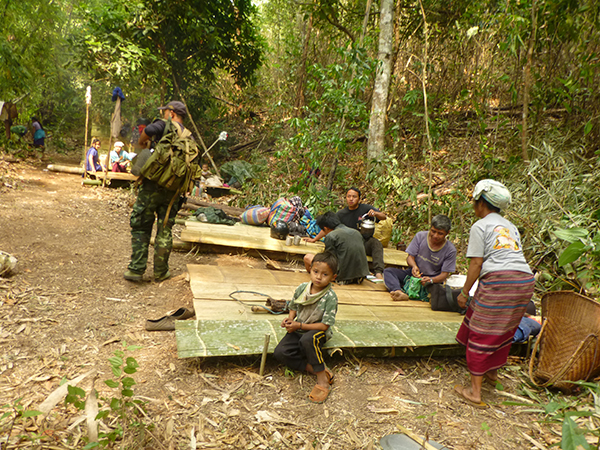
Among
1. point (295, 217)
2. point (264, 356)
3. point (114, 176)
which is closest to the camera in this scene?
point (264, 356)

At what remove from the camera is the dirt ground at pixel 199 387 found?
235cm

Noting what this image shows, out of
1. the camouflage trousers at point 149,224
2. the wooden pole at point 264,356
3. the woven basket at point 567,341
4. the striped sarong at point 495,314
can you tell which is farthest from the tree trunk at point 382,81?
the wooden pole at point 264,356

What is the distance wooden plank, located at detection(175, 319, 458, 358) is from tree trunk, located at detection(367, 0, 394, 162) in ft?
14.9

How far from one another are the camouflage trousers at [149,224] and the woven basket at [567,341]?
151 inches

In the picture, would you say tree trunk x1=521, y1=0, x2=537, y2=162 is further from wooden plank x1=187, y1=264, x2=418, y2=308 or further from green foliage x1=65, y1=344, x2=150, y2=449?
green foliage x1=65, y1=344, x2=150, y2=449

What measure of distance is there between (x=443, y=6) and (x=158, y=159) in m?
7.86

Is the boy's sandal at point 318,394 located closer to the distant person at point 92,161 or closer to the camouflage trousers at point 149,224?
the camouflage trousers at point 149,224

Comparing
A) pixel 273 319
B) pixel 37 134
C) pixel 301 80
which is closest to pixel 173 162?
pixel 273 319

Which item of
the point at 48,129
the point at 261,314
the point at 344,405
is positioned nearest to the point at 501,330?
the point at 344,405

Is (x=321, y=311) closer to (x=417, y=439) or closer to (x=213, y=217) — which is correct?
(x=417, y=439)

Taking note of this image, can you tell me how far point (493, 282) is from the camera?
9.34 feet

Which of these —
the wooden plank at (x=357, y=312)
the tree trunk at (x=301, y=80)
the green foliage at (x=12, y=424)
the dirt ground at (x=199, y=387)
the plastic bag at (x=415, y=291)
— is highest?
the tree trunk at (x=301, y=80)

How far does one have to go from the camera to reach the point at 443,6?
28.2 ft

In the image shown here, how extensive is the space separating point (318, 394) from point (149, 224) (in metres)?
2.71
